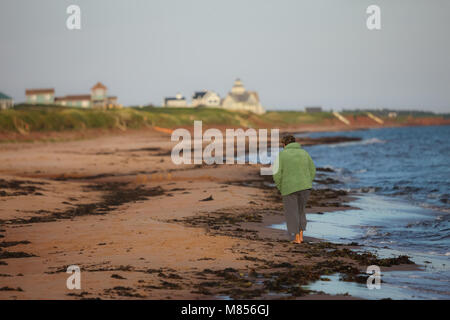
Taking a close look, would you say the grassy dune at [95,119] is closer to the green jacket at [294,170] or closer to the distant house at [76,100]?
the distant house at [76,100]

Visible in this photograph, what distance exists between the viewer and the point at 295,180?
11.2 m

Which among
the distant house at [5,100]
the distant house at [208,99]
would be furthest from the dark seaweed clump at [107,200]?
the distant house at [208,99]

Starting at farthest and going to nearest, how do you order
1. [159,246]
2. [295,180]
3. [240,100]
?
[240,100] < [295,180] < [159,246]

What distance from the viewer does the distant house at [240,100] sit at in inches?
6442

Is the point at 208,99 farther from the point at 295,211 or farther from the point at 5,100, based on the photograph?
the point at 295,211


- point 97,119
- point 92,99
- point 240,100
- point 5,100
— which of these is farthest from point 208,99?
point 97,119

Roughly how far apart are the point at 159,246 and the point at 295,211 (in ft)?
9.57

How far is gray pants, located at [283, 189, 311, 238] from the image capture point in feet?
36.9

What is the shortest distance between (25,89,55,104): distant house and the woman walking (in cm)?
12083

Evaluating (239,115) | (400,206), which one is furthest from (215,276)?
(239,115)

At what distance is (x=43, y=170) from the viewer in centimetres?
2775

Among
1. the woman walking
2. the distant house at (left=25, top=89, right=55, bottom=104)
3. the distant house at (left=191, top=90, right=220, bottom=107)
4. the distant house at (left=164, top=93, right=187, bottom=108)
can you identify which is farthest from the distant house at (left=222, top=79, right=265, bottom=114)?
the woman walking
